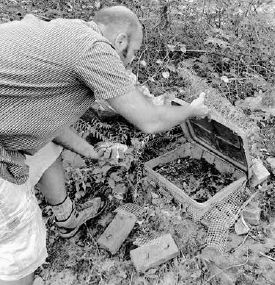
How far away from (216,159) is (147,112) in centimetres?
166

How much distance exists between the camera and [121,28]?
241 cm

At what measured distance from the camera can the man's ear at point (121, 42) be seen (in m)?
2.40

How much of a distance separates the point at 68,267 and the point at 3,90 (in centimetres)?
177

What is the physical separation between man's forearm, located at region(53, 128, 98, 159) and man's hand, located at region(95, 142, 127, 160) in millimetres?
68

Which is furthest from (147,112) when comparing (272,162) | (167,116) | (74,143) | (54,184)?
(272,162)

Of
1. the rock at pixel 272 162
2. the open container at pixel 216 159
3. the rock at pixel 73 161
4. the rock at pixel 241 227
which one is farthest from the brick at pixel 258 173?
the rock at pixel 73 161

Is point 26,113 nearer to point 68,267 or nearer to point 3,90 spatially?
point 3,90

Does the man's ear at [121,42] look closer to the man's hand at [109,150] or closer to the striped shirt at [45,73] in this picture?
the striped shirt at [45,73]

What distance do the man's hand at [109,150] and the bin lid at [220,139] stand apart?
699 millimetres

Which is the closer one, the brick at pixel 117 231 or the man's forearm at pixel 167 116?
the man's forearm at pixel 167 116

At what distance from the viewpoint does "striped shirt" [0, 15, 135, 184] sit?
2041 mm

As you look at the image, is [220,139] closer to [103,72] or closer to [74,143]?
[74,143]

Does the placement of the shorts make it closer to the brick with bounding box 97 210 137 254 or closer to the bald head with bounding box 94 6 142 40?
the brick with bounding box 97 210 137 254

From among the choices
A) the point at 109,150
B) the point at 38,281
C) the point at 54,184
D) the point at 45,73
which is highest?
the point at 45,73
